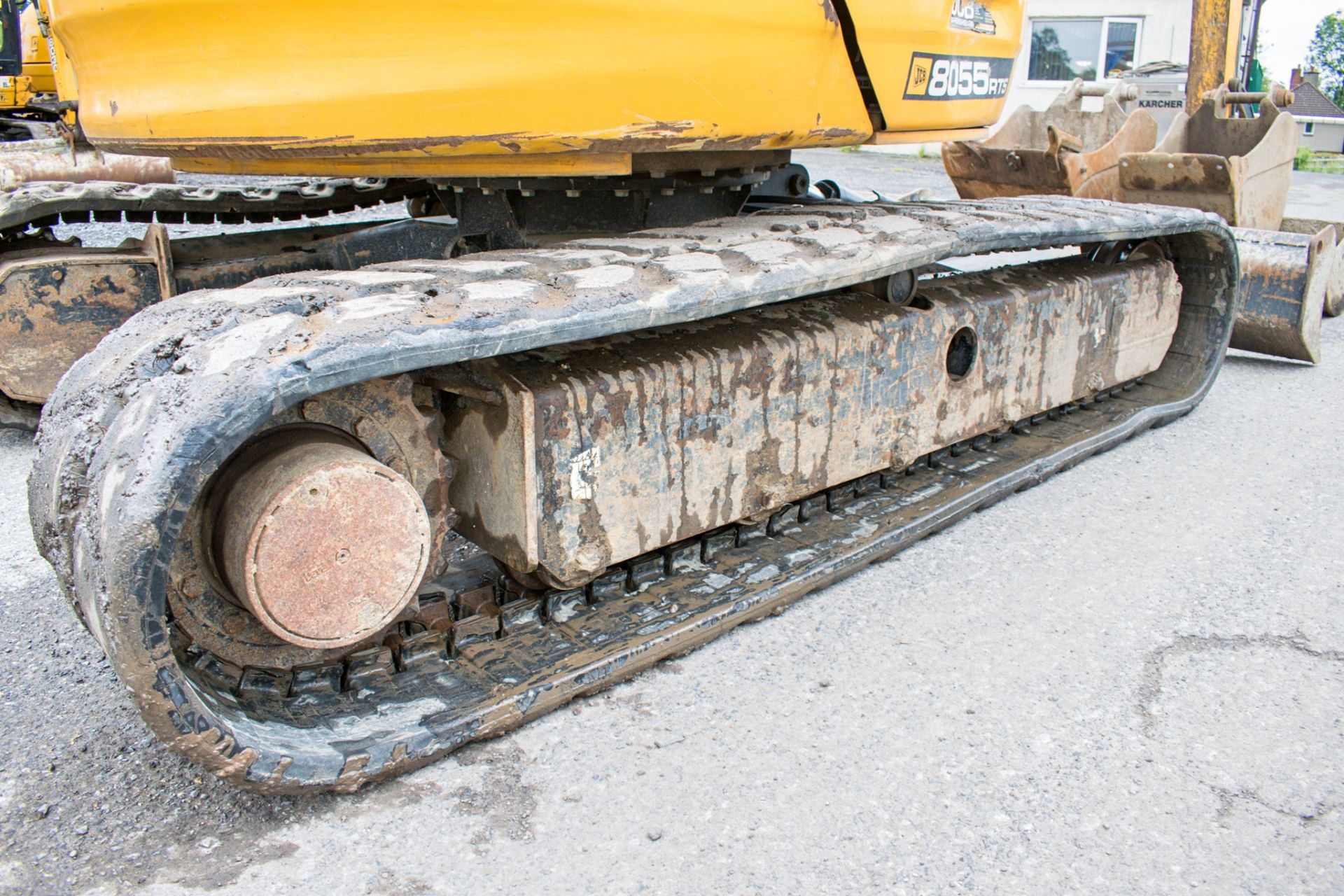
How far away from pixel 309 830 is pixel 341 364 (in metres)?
0.79

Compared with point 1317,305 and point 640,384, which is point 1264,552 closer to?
point 640,384

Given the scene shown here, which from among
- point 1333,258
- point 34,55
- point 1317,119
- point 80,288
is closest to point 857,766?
point 80,288

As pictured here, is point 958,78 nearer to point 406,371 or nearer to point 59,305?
point 406,371

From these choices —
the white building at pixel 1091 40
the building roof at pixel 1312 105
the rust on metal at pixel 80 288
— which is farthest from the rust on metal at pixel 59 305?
the building roof at pixel 1312 105

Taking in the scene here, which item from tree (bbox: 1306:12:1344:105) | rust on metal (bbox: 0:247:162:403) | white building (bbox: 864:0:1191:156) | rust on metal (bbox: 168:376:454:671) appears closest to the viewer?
rust on metal (bbox: 168:376:454:671)

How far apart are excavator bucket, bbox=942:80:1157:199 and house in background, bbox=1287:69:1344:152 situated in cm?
1856

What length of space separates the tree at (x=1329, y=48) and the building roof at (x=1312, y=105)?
17.1 m

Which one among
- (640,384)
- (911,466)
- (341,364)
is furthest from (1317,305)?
(341,364)

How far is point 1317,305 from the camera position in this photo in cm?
475

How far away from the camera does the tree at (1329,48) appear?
4109 centimetres

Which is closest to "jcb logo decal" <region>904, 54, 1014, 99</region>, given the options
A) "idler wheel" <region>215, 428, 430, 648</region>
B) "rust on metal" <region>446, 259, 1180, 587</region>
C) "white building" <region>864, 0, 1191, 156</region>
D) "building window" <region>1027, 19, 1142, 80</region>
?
"rust on metal" <region>446, 259, 1180, 587</region>

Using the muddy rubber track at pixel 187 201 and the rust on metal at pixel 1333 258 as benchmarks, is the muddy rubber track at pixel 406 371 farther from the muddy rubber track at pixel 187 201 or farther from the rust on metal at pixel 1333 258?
the rust on metal at pixel 1333 258

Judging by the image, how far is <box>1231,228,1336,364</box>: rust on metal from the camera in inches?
183

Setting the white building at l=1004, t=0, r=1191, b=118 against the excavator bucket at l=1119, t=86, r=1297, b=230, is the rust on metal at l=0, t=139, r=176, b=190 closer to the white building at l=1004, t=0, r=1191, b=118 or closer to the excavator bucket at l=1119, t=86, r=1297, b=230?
the excavator bucket at l=1119, t=86, r=1297, b=230
